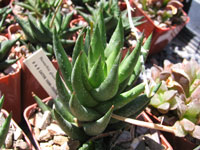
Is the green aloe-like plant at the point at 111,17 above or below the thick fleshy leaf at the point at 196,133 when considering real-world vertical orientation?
above

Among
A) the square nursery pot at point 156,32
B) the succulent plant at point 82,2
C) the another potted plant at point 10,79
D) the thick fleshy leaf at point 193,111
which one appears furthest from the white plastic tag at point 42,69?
the square nursery pot at point 156,32

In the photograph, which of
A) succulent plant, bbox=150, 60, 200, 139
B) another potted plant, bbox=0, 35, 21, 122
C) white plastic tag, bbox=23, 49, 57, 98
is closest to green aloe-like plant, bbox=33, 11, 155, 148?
white plastic tag, bbox=23, 49, 57, 98

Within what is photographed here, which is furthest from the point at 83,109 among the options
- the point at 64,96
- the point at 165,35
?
the point at 165,35

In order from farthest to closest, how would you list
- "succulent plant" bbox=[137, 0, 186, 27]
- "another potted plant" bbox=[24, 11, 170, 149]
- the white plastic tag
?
"succulent plant" bbox=[137, 0, 186, 27]
the white plastic tag
"another potted plant" bbox=[24, 11, 170, 149]

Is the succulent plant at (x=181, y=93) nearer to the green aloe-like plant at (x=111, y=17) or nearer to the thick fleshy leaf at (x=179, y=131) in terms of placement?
the thick fleshy leaf at (x=179, y=131)

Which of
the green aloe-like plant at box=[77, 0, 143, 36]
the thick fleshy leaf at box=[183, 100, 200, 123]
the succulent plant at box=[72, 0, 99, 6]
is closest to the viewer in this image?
the thick fleshy leaf at box=[183, 100, 200, 123]

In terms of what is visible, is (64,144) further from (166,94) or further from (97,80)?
(166,94)

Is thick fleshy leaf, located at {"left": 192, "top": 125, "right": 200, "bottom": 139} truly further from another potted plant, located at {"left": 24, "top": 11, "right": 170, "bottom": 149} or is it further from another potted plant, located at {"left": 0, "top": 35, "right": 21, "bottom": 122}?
another potted plant, located at {"left": 0, "top": 35, "right": 21, "bottom": 122}
